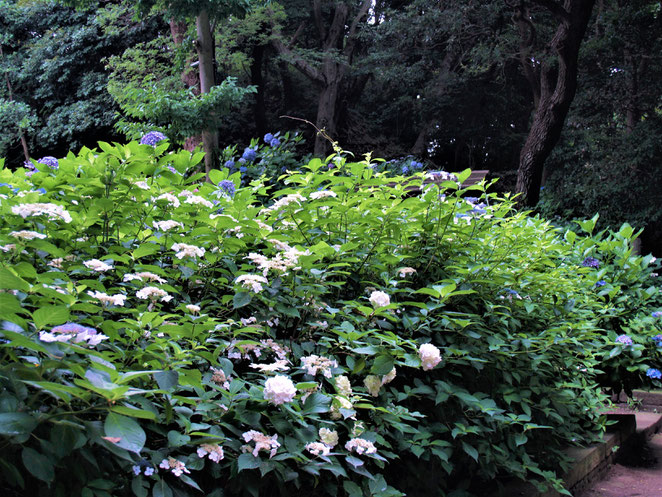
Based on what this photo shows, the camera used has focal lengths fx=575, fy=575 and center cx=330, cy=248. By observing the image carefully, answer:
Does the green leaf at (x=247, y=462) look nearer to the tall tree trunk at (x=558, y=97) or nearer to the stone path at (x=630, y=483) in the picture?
the stone path at (x=630, y=483)

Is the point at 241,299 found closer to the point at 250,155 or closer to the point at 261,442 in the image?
the point at 261,442

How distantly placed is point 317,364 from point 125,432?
2.18 feet

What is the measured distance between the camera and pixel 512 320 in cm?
229

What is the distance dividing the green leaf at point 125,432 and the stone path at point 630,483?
275cm

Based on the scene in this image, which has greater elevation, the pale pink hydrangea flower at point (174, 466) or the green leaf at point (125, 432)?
the green leaf at point (125, 432)

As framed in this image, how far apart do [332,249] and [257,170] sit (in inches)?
194

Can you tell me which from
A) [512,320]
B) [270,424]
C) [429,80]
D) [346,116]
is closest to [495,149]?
[429,80]

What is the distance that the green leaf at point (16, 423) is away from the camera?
901mm

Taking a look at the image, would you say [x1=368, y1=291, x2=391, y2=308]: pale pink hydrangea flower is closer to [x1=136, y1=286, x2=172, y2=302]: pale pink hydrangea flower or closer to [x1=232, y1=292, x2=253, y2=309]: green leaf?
[x1=232, y1=292, x2=253, y2=309]: green leaf

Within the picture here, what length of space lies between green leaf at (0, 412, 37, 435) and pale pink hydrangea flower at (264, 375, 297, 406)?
505mm

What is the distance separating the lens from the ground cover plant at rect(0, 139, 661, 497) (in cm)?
106

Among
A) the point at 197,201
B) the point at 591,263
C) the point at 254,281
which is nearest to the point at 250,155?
the point at 591,263

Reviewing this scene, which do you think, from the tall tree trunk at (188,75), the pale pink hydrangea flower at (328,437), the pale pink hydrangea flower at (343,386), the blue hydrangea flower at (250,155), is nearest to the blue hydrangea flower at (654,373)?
the pale pink hydrangea flower at (343,386)

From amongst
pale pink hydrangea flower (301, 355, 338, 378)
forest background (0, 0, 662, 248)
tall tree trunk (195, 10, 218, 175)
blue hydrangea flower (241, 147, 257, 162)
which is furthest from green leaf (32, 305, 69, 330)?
tall tree trunk (195, 10, 218, 175)
